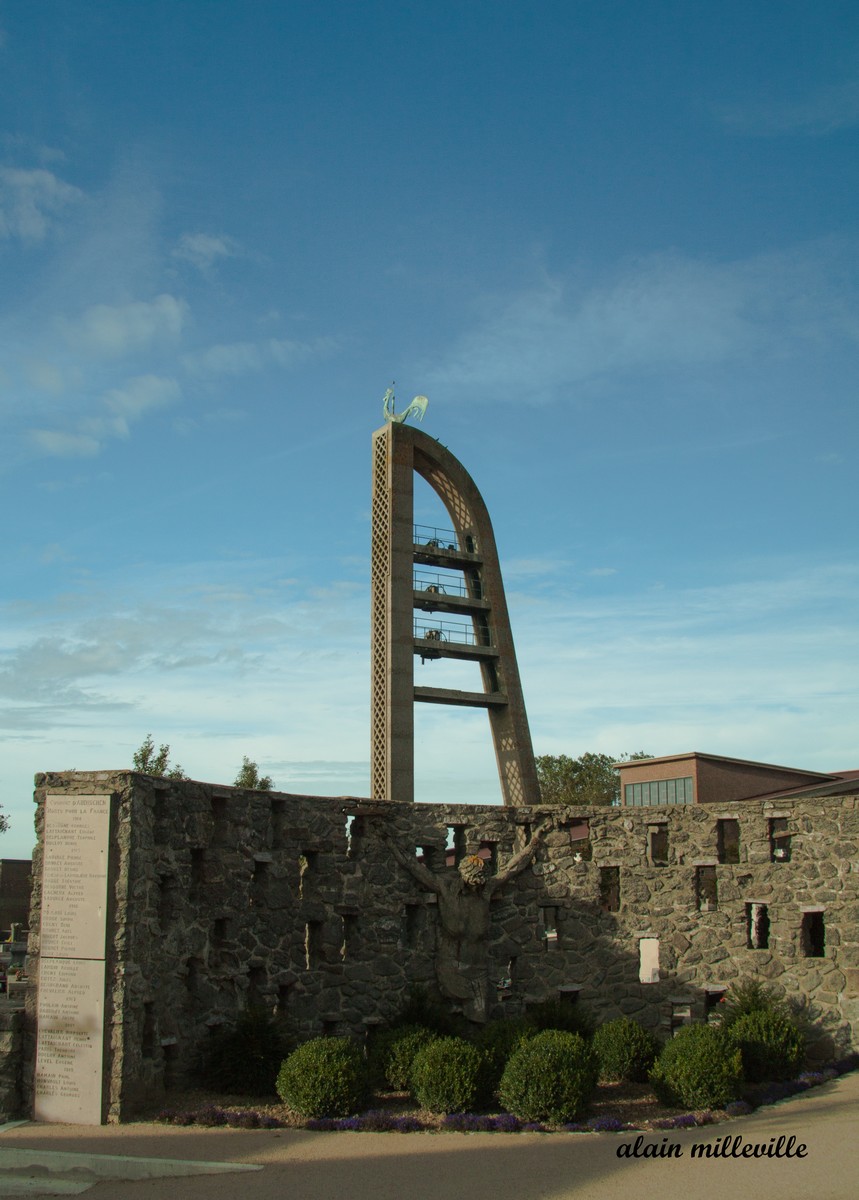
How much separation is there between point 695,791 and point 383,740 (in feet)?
49.8

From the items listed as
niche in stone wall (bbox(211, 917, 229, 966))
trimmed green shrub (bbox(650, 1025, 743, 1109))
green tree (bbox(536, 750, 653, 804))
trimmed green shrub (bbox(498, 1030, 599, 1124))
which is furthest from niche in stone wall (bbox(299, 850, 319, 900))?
green tree (bbox(536, 750, 653, 804))

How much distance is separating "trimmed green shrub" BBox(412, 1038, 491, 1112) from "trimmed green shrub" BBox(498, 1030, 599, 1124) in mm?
403

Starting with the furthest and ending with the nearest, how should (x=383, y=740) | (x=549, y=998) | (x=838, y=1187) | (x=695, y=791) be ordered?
(x=695, y=791)
(x=383, y=740)
(x=549, y=998)
(x=838, y=1187)

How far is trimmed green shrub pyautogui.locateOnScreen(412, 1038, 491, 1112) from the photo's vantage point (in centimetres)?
1678

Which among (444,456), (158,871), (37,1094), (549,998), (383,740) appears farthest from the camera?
(444,456)

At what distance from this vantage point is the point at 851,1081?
735 inches

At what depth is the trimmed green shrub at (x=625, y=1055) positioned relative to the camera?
1898 cm

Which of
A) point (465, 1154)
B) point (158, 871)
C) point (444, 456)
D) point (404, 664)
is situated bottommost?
point (465, 1154)

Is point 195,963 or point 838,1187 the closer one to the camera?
point 838,1187

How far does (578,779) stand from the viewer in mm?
59375

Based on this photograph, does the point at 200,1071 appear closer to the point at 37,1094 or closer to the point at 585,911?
the point at 37,1094

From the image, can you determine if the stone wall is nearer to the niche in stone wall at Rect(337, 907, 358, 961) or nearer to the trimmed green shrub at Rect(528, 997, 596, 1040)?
the niche in stone wall at Rect(337, 907, 358, 961)

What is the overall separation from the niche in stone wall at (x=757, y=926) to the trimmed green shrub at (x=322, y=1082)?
869cm

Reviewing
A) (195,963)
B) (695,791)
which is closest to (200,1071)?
(195,963)
